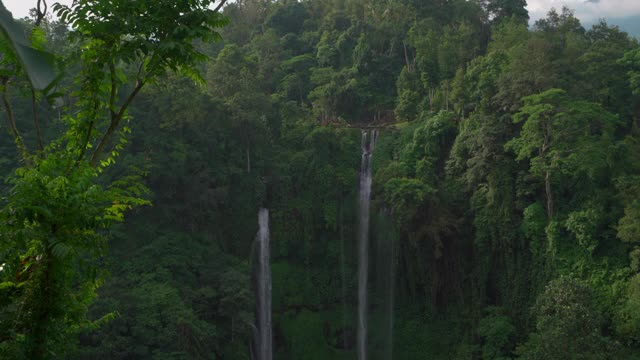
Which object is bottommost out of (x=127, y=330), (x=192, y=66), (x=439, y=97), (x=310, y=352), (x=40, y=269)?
(x=310, y=352)

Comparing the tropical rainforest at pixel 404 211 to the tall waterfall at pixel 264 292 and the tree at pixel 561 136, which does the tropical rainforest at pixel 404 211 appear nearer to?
the tree at pixel 561 136

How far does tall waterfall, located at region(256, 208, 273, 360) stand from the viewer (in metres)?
17.5

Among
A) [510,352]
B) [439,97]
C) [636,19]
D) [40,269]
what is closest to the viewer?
[40,269]

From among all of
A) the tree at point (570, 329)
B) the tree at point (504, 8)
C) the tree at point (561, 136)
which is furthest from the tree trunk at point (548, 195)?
the tree at point (504, 8)

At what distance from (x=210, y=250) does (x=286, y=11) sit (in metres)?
19.9

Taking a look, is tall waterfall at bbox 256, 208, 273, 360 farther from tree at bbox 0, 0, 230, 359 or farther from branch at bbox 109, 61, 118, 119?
branch at bbox 109, 61, 118, 119

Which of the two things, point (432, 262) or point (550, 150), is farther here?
point (432, 262)

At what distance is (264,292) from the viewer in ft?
60.4

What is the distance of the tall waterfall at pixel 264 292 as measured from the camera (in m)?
17.5

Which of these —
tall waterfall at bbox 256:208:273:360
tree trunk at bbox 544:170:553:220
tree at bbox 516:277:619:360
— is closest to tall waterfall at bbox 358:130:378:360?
tall waterfall at bbox 256:208:273:360

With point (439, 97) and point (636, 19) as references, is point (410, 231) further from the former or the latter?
point (636, 19)

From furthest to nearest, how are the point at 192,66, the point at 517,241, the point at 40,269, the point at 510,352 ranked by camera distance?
the point at 517,241
the point at 510,352
the point at 192,66
the point at 40,269

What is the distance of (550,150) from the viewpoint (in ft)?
50.8

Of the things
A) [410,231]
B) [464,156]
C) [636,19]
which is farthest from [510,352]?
[636,19]
